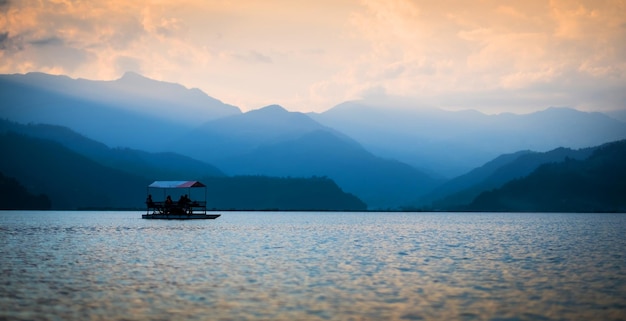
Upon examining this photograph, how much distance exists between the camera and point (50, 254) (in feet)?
185

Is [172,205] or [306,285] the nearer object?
[306,285]

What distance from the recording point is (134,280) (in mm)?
39031

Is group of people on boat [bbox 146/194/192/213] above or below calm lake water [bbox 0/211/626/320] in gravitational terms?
above

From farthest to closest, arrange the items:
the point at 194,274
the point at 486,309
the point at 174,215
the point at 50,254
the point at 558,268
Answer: the point at 174,215
the point at 50,254
the point at 558,268
the point at 194,274
the point at 486,309

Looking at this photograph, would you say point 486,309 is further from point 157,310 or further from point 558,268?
point 558,268

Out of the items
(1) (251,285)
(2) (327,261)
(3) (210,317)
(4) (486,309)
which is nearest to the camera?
(3) (210,317)

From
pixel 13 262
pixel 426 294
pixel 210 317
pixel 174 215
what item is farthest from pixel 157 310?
pixel 174 215

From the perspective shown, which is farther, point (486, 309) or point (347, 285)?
point (347, 285)

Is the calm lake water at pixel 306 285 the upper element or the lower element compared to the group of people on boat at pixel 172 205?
lower

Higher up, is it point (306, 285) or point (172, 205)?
point (172, 205)

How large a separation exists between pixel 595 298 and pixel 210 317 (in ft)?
63.5

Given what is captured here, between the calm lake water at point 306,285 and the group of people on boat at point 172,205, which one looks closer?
the calm lake water at point 306,285

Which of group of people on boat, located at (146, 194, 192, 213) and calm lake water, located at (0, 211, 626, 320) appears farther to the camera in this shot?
group of people on boat, located at (146, 194, 192, 213)

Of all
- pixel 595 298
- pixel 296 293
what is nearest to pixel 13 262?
Answer: pixel 296 293
